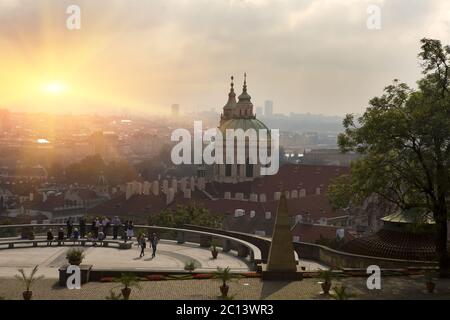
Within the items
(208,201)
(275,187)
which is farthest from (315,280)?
(275,187)

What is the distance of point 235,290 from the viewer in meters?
22.9

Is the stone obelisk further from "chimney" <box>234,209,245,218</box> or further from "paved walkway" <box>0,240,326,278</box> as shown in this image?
"chimney" <box>234,209,245,218</box>

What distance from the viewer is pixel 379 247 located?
1198 inches

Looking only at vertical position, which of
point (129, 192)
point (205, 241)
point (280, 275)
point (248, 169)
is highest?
point (248, 169)

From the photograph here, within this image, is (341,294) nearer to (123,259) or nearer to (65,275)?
(65,275)

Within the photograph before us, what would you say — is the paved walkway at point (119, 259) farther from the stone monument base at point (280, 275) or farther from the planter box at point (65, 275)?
the stone monument base at point (280, 275)

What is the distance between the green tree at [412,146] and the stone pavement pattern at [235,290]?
115 inches

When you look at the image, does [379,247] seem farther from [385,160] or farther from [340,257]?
[385,160]

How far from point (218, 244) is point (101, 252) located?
6656 mm

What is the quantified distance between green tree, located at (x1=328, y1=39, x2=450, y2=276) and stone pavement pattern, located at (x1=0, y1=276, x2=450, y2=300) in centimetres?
293

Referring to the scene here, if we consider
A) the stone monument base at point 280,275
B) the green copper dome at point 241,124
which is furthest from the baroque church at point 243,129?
the stone monument base at point 280,275

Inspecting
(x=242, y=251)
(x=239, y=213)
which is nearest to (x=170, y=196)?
(x=239, y=213)

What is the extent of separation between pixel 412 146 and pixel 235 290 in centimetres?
862
